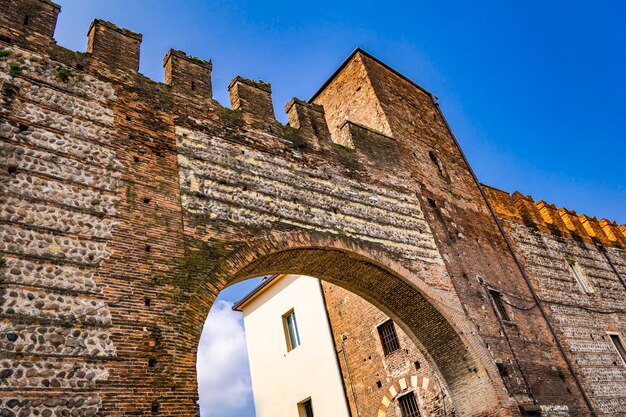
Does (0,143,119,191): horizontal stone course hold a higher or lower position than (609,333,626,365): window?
higher

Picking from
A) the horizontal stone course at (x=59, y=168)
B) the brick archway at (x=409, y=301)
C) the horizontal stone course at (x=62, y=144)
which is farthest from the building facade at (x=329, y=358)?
the horizontal stone course at (x=62, y=144)

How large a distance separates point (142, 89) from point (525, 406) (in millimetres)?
8616

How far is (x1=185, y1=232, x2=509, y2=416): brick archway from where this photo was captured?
8.39m

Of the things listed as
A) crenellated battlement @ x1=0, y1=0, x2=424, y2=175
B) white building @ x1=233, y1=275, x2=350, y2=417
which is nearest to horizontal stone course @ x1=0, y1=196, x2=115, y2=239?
crenellated battlement @ x1=0, y1=0, x2=424, y2=175

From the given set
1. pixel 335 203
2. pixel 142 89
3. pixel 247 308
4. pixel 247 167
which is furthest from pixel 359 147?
pixel 247 308

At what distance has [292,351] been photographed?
1551cm

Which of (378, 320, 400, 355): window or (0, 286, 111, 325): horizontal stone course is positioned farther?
(378, 320, 400, 355): window

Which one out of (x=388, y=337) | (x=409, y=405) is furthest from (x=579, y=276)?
(x=409, y=405)

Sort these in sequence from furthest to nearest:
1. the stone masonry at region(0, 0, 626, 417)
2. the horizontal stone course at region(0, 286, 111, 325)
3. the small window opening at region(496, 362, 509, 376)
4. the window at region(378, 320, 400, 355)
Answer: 1. the window at region(378, 320, 400, 355)
2. the small window opening at region(496, 362, 509, 376)
3. the stone masonry at region(0, 0, 626, 417)
4. the horizontal stone course at region(0, 286, 111, 325)

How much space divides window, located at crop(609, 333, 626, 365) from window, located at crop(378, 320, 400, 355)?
6.24 meters

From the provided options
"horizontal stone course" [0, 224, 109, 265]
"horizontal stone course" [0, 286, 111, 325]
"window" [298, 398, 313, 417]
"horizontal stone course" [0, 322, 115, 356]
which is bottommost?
"horizontal stone course" [0, 322, 115, 356]

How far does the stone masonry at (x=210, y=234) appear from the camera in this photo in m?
5.55

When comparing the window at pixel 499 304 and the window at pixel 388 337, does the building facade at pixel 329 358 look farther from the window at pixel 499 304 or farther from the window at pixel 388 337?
the window at pixel 499 304

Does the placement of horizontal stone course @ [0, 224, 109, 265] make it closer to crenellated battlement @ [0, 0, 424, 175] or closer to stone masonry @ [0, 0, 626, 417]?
stone masonry @ [0, 0, 626, 417]
